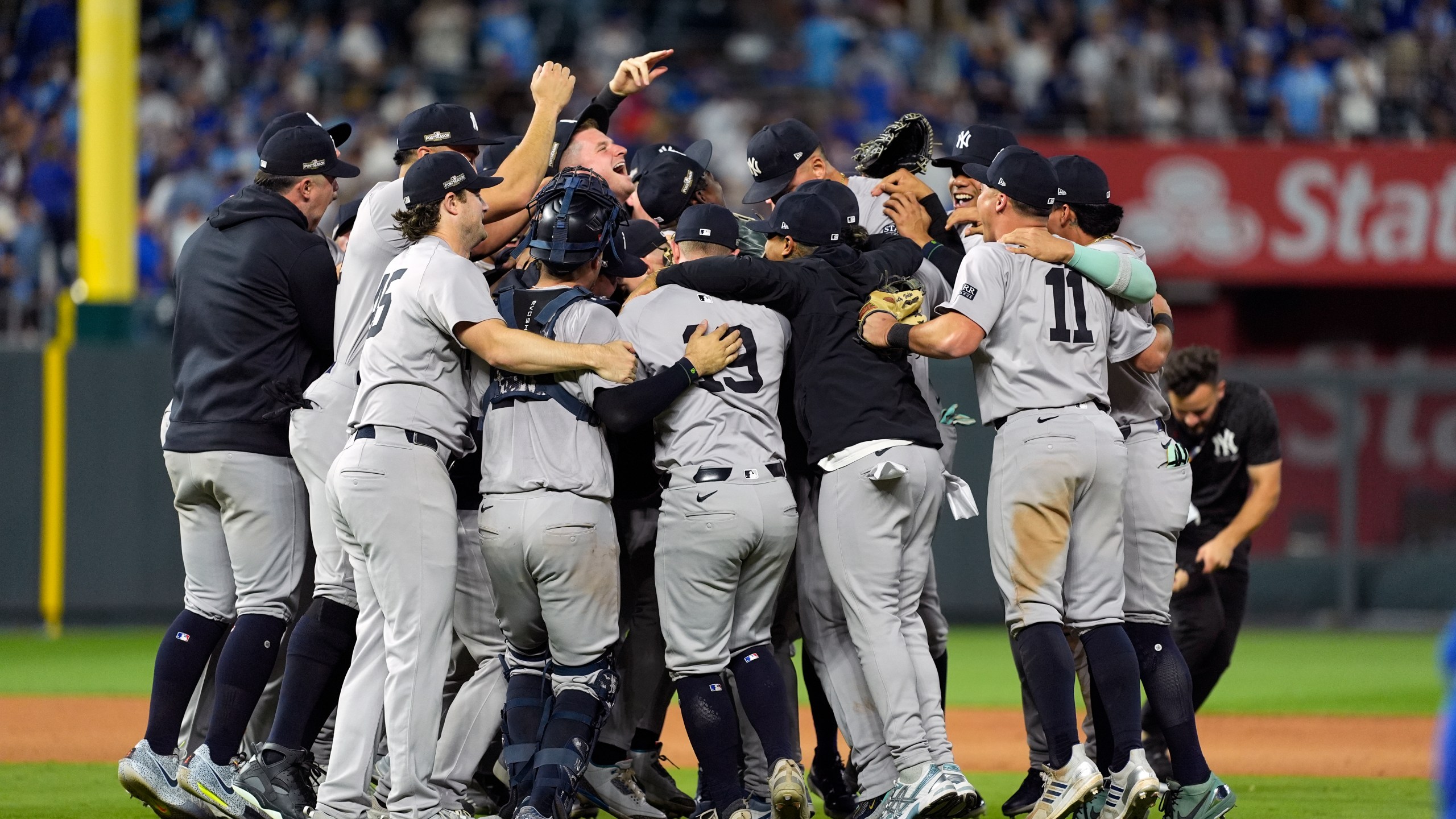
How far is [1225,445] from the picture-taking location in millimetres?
7789

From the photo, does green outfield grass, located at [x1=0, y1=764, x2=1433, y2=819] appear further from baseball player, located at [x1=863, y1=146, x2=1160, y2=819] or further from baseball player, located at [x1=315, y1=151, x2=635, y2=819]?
baseball player, located at [x1=315, y1=151, x2=635, y2=819]

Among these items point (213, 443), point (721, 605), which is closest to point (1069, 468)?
point (721, 605)

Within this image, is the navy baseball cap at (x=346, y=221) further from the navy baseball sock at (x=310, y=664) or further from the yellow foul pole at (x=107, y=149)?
the yellow foul pole at (x=107, y=149)

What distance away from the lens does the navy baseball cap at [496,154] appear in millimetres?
6953

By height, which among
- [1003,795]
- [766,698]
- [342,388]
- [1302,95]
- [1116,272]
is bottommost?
[1003,795]

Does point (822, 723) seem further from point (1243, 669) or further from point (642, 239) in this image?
point (1243, 669)

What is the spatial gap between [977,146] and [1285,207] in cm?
1074

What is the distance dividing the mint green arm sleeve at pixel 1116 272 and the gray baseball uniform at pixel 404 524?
2032mm

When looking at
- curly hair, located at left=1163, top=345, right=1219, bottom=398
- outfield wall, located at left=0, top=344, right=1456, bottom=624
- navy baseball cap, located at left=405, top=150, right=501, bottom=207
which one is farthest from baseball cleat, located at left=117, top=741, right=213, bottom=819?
outfield wall, located at left=0, top=344, right=1456, bottom=624

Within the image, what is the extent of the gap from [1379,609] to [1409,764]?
752 cm

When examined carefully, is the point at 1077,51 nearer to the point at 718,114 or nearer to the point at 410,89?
the point at 718,114

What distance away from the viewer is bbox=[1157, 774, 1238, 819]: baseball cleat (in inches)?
232

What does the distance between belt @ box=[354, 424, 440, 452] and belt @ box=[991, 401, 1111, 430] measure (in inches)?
75.3

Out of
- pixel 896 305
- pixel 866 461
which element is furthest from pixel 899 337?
pixel 866 461
